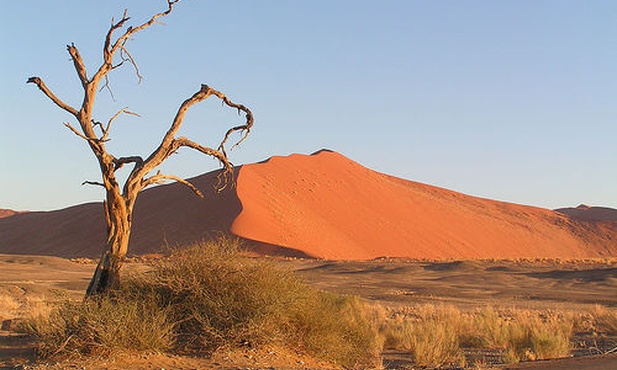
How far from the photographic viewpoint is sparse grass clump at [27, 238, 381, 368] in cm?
1024

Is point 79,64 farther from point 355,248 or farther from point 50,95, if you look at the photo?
point 355,248

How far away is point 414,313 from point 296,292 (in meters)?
11.3

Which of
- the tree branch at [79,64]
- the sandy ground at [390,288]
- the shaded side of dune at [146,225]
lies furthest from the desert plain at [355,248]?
the tree branch at [79,64]

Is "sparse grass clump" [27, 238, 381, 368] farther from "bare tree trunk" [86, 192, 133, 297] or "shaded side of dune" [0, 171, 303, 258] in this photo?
"shaded side of dune" [0, 171, 303, 258]

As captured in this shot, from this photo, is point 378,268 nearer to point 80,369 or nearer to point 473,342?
point 473,342

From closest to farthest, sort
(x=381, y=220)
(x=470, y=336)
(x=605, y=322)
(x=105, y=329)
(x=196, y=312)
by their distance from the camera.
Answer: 1. (x=105, y=329)
2. (x=196, y=312)
3. (x=470, y=336)
4. (x=605, y=322)
5. (x=381, y=220)

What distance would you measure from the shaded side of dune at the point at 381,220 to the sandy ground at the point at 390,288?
12.3 meters

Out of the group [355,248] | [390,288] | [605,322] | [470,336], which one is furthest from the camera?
[355,248]

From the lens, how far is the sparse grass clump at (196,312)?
33.6 feet

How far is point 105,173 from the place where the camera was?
12.0 metres

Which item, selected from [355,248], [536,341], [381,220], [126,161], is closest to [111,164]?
[126,161]

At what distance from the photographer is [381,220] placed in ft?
265

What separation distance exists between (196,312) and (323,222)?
6243 centimetres

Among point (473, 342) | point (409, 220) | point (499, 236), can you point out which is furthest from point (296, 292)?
point (499, 236)
